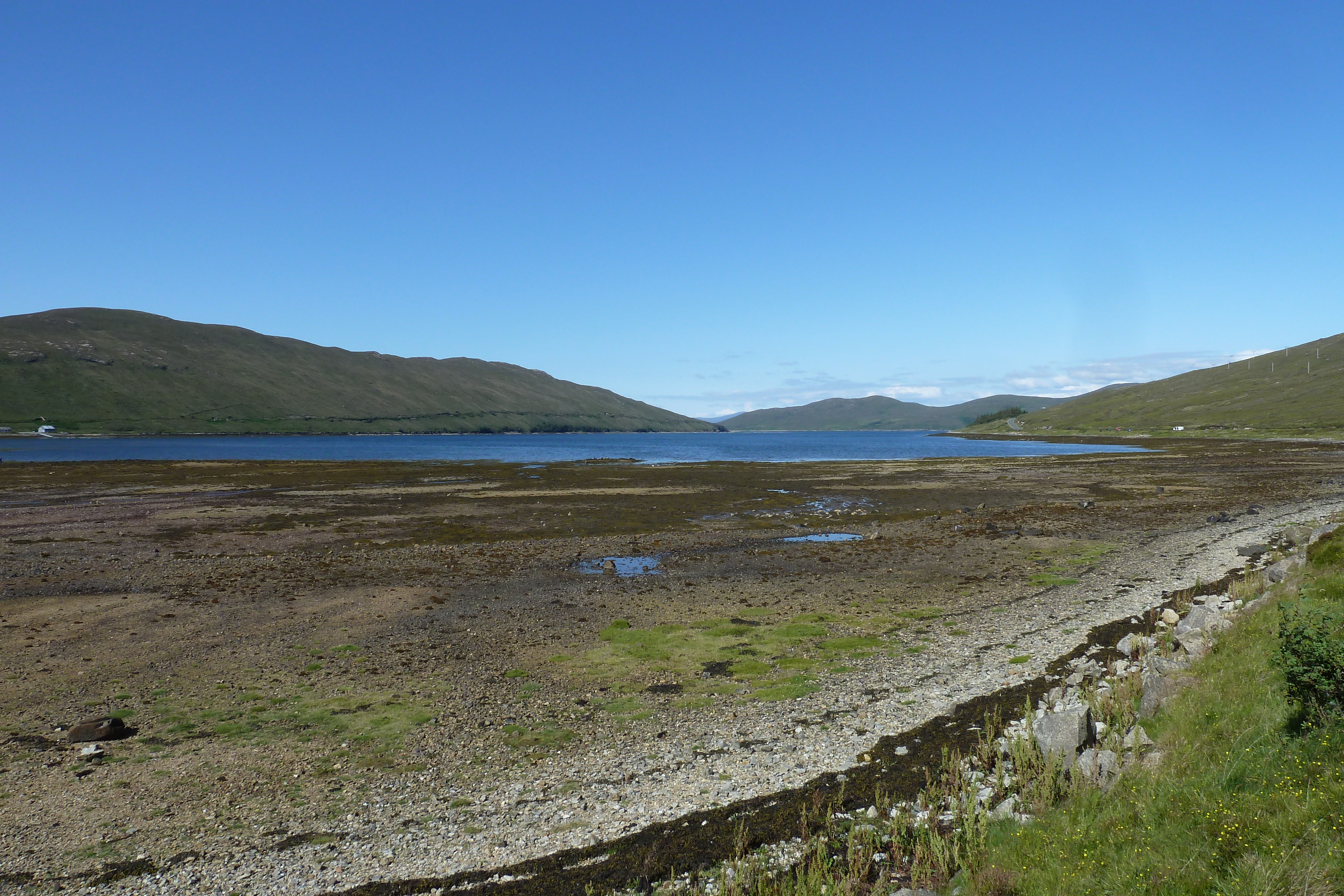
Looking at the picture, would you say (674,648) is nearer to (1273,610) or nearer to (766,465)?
(1273,610)

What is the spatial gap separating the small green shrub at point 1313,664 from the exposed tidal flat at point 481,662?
7547 mm

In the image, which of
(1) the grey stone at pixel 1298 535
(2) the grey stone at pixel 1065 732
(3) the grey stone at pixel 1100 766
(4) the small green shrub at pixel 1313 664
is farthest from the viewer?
(1) the grey stone at pixel 1298 535

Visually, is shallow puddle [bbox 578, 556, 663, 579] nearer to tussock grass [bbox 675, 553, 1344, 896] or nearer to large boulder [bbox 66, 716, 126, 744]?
large boulder [bbox 66, 716, 126, 744]

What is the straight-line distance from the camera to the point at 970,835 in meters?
10.9

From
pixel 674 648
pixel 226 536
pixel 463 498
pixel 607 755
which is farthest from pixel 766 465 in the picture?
pixel 607 755

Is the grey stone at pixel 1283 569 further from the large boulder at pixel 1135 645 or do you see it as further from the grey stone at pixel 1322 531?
the large boulder at pixel 1135 645

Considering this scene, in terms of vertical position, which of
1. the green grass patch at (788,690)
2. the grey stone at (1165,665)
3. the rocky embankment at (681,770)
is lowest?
the green grass patch at (788,690)

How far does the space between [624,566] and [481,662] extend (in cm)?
1558

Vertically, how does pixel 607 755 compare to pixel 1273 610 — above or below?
below

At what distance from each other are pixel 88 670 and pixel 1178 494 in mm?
74240

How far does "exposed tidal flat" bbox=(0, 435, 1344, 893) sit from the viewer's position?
12875 millimetres

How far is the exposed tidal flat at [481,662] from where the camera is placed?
507 inches

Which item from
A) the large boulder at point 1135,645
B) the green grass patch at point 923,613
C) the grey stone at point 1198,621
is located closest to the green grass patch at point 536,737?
the green grass patch at point 923,613

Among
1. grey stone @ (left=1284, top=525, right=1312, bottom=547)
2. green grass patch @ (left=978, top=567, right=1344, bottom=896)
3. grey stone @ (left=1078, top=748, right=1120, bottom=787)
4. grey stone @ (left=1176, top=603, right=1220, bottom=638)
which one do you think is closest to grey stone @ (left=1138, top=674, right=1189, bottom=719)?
green grass patch @ (left=978, top=567, right=1344, bottom=896)
